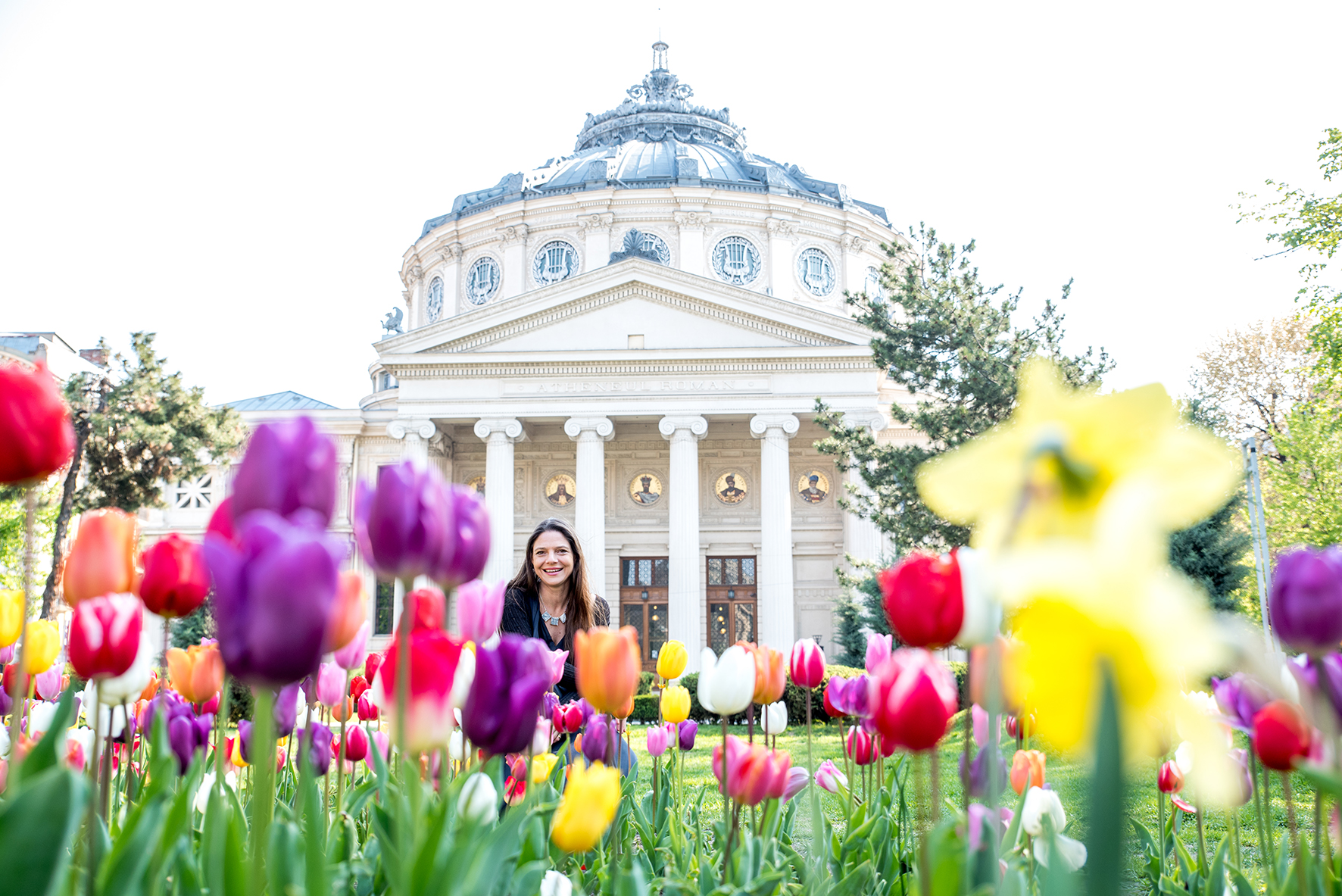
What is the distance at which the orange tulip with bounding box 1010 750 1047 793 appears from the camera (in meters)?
2.06

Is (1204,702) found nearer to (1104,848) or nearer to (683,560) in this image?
(1104,848)

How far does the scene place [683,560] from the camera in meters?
26.3

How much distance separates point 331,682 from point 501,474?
24.8m

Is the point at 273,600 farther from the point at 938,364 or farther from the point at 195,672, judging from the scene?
the point at 938,364

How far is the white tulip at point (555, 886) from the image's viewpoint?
1.59 metres

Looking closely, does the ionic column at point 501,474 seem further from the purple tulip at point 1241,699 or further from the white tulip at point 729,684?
the purple tulip at point 1241,699

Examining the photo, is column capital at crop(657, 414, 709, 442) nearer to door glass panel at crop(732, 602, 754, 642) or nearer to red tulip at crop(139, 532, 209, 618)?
door glass panel at crop(732, 602, 754, 642)

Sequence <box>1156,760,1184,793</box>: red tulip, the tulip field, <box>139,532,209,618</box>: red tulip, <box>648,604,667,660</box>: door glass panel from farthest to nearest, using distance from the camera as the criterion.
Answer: <box>648,604,667,660</box>: door glass panel → <box>1156,760,1184,793</box>: red tulip → <box>139,532,209,618</box>: red tulip → the tulip field

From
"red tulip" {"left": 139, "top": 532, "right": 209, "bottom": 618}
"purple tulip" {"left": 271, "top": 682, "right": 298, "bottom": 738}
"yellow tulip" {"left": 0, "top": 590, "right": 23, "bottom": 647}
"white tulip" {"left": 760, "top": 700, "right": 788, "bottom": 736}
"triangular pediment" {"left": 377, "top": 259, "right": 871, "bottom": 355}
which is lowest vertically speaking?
"white tulip" {"left": 760, "top": 700, "right": 788, "bottom": 736}

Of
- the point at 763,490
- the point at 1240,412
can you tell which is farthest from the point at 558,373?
the point at 1240,412

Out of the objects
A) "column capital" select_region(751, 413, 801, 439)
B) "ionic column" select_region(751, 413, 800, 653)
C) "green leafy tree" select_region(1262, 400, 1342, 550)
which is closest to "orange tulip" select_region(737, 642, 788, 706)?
"ionic column" select_region(751, 413, 800, 653)

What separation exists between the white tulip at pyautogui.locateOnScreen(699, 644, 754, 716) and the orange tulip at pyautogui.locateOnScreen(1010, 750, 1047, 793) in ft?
2.15

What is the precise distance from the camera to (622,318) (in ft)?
90.3

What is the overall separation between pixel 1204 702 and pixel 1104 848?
7.06ft
